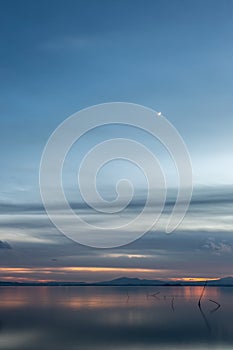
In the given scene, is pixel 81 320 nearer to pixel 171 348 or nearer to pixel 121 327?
pixel 121 327

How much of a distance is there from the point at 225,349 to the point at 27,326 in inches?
1713

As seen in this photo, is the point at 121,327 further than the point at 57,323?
No

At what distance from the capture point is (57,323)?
9875cm

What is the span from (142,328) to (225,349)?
29.1 m

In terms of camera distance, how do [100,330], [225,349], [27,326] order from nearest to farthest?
[225,349] → [100,330] → [27,326]

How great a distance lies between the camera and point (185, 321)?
347ft

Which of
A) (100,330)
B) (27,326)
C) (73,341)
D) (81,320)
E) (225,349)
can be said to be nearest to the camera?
(225,349)

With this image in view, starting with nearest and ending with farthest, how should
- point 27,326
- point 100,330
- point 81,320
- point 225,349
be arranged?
point 225,349 < point 100,330 < point 27,326 < point 81,320

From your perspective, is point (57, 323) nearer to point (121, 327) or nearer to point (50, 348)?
point (121, 327)

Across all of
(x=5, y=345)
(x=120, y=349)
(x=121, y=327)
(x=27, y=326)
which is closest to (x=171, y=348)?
(x=120, y=349)

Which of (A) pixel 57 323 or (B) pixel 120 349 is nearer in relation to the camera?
(B) pixel 120 349

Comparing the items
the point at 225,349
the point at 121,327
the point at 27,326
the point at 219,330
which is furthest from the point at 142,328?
the point at 225,349

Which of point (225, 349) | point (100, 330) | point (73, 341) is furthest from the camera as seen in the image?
point (100, 330)

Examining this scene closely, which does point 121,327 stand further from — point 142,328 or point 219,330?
point 219,330
